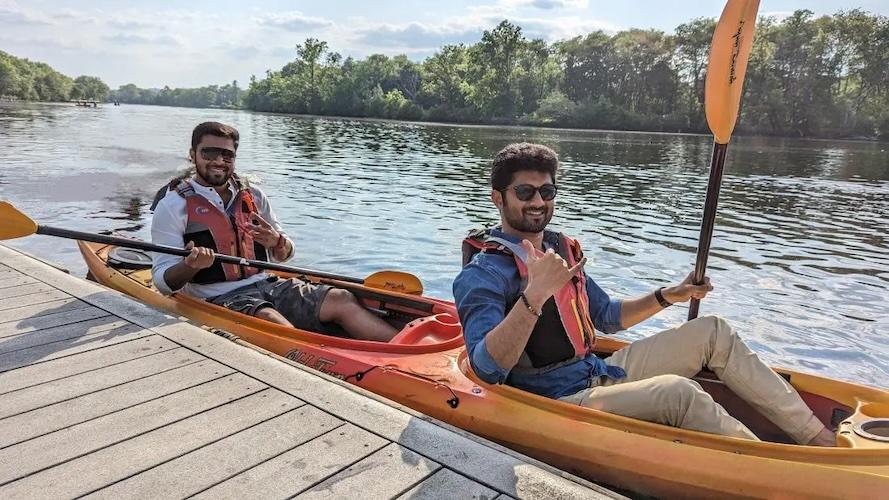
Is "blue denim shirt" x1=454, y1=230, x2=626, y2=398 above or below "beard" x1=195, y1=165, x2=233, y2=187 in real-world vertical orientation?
below

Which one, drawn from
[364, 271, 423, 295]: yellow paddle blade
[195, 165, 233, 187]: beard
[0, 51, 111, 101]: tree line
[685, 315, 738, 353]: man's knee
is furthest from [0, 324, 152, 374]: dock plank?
[0, 51, 111, 101]: tree line

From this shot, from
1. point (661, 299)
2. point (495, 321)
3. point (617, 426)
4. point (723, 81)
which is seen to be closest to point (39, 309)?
point (495, 321)

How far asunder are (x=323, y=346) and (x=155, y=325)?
916 mm

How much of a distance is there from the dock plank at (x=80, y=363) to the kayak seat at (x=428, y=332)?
119 centimetres

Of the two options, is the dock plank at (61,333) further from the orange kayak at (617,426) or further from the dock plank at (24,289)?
the dock plank at (24,289)

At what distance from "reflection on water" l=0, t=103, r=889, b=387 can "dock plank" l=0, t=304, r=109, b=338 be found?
366cm

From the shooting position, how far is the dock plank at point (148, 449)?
6.83 feet

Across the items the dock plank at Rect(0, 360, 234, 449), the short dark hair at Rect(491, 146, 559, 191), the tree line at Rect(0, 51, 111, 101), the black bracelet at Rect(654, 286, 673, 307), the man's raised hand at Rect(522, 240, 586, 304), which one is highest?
the tree line at Rect(0, 51, 111, 101)

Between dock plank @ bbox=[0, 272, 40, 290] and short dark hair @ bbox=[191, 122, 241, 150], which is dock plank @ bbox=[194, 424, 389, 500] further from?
dock plank @ bbox=[0, 272, 40, 290]

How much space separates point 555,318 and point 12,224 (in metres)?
3.59

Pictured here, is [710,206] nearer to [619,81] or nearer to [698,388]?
[698,388]

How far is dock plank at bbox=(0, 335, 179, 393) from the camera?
287cm

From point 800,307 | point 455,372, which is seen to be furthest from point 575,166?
point 455,372

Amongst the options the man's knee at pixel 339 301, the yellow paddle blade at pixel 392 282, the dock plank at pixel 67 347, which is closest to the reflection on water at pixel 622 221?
the yellow paddle blade at pixel 392 282
